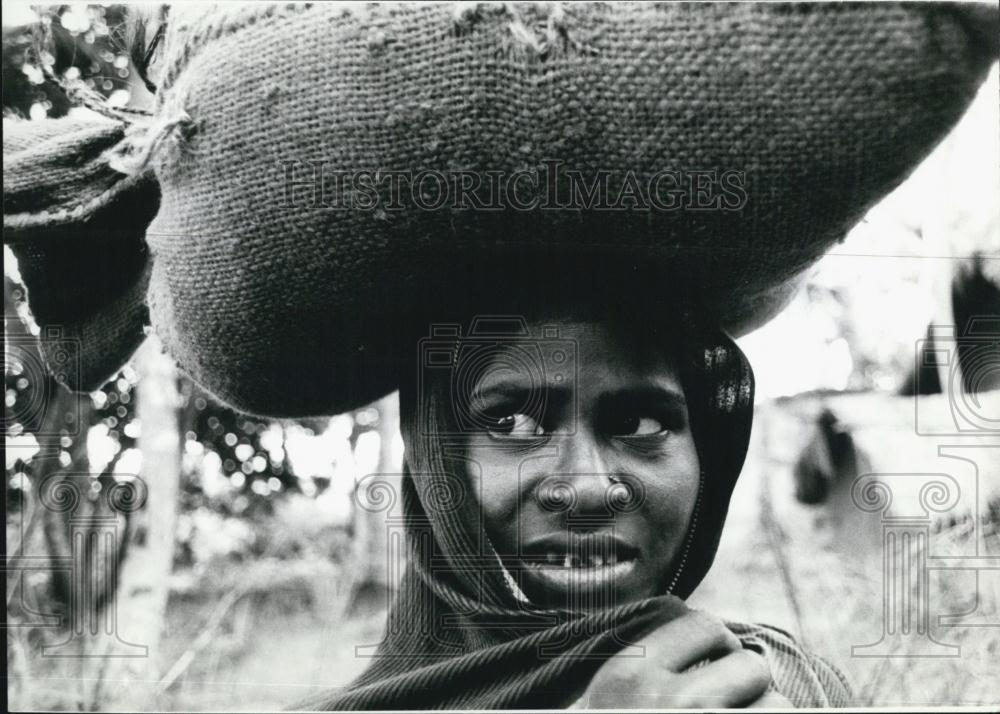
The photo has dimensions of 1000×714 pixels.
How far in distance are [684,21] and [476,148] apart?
268 mm

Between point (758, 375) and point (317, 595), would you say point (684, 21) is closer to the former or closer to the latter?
point (758, 375)

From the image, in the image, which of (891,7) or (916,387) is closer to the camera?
(891,7)

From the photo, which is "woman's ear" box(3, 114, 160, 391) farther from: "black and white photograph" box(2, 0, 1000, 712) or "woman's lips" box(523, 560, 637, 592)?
"woman's lips" box(523, 560, 637, 592)

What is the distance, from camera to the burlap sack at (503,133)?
3.35 ft

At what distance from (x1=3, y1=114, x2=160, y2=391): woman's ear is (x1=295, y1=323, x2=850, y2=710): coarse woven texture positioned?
45 centimetres

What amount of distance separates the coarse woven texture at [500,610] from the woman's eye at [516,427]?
62 mm

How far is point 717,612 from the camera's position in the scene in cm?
137

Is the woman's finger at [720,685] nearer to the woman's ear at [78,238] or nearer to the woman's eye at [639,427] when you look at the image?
the woman's eye at [639,427]

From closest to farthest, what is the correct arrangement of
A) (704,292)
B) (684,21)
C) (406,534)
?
(684,21), (704,292), (406,534)

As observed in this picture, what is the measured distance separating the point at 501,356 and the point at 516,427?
0.10m

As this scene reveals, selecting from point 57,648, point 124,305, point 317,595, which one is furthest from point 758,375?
point 57,648

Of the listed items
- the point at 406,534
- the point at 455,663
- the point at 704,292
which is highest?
the point at 704,292

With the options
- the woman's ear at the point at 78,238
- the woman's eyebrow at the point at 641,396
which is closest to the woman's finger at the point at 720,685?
the woman's eyebrow at the point at 641,396

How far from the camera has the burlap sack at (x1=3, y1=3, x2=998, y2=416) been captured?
1.02m
